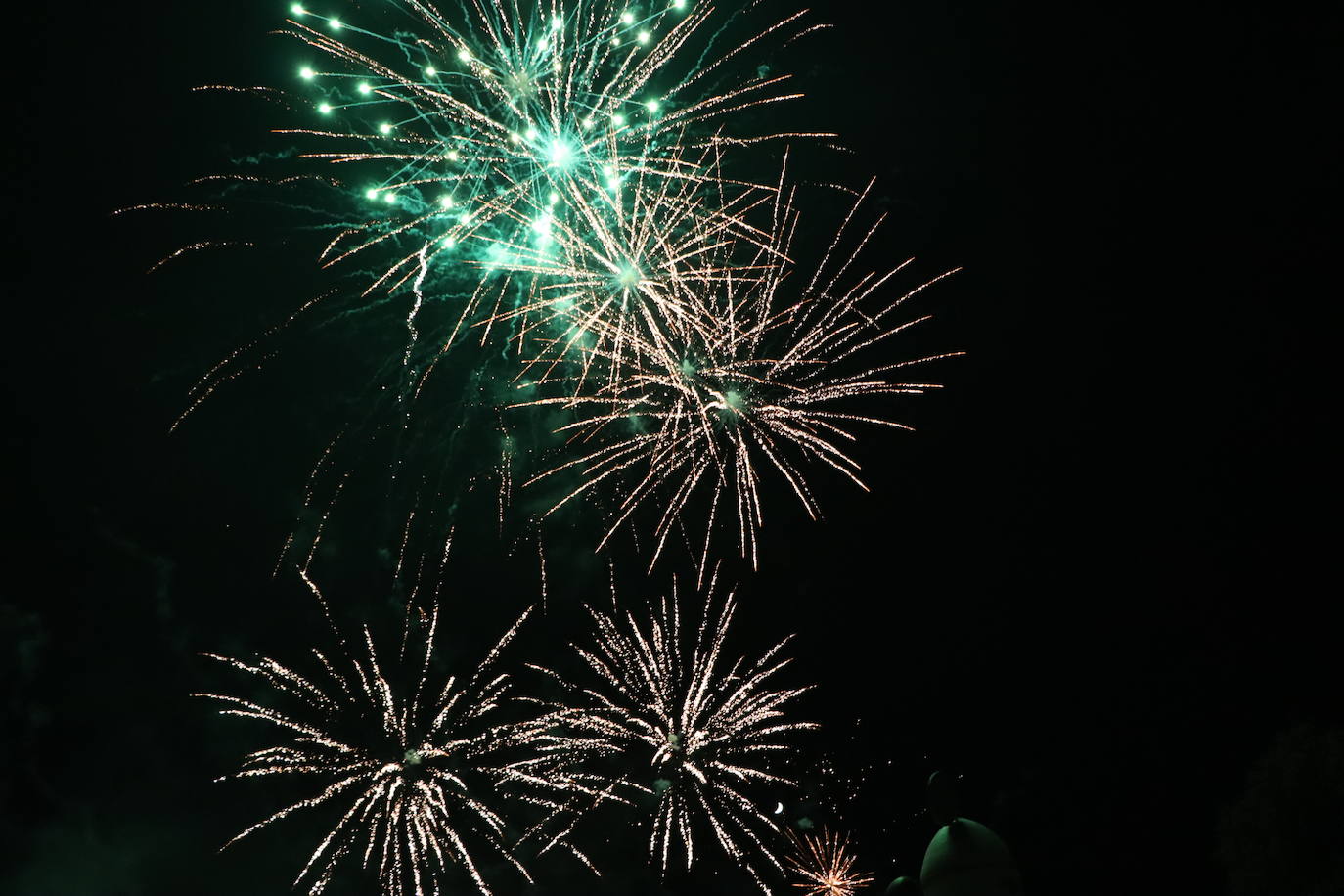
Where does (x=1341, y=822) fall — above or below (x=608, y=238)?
below

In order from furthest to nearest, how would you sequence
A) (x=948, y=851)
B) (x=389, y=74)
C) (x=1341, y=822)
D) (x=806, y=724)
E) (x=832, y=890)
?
1. (x=1341, y=822)
2. (x=832, y=890)
3. (x=806, y=724)
4. (x=389, y=74)
5. (x=948, y=851)

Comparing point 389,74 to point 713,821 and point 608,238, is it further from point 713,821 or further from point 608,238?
point 713,821

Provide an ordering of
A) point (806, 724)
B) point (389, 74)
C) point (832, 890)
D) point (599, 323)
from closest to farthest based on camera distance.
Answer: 1. point (389, 74)
2. point (599, 323)
3. point (806, 724)
4. point (832, 890)

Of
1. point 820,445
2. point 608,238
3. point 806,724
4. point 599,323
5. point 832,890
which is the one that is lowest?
point 832,890

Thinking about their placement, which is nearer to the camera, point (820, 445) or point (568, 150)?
point (568, 150)

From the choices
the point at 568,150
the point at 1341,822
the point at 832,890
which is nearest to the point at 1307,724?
the point at 1341,822

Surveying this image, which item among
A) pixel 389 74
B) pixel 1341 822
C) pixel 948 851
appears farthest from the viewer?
pixel 1341 822

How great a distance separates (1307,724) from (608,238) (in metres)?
19.1

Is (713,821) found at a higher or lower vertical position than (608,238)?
lower

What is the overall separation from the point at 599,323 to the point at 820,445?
353 centimetres

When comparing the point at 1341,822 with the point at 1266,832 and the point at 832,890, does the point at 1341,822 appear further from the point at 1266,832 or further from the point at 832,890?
the point at 832,890

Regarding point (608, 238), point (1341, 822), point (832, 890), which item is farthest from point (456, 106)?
point (1341, 822)

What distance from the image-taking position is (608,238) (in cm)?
1161

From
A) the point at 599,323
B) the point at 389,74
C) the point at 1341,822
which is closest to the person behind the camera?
the point at 389,74
